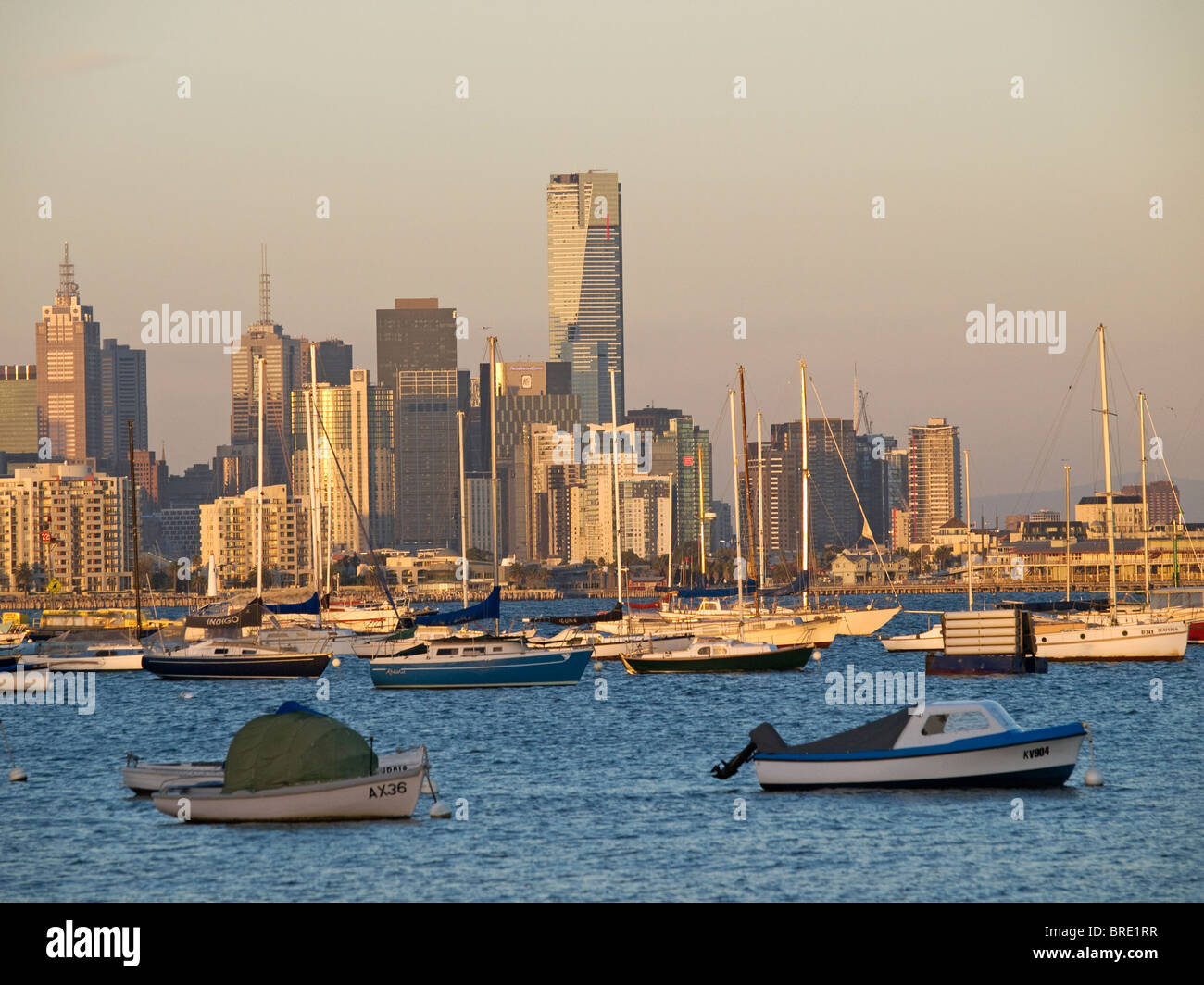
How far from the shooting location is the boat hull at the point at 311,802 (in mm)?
35594

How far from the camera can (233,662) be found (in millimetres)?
85250

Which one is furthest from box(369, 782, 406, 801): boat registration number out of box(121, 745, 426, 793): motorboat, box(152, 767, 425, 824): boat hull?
box(121, 745, 426, 793): motorboat

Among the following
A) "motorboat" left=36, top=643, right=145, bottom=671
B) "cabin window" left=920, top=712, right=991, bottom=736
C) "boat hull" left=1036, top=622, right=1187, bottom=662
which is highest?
"cabin window" left=920, top=712, right=991, bottom=736

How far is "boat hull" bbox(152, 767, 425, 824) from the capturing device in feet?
117

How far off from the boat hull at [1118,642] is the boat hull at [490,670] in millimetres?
25146

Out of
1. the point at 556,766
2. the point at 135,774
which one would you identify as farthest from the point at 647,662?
the point at 135,774

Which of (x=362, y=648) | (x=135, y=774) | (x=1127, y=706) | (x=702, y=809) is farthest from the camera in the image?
(x=362, y=648)

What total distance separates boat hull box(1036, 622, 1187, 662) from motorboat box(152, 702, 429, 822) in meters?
55.5

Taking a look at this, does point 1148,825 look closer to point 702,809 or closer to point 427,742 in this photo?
point 702,809

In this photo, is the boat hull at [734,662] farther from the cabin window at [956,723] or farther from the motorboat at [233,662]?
the cabin window at [956,723]

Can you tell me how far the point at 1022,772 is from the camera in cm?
3975

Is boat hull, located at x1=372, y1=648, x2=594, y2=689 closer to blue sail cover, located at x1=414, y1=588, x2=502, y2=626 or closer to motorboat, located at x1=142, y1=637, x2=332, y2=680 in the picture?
motorboat, located at x1=142, y1=637, x2=332, y2=680

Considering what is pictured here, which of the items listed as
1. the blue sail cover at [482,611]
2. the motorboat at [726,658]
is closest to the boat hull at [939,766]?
the motorboat at [726,658]
